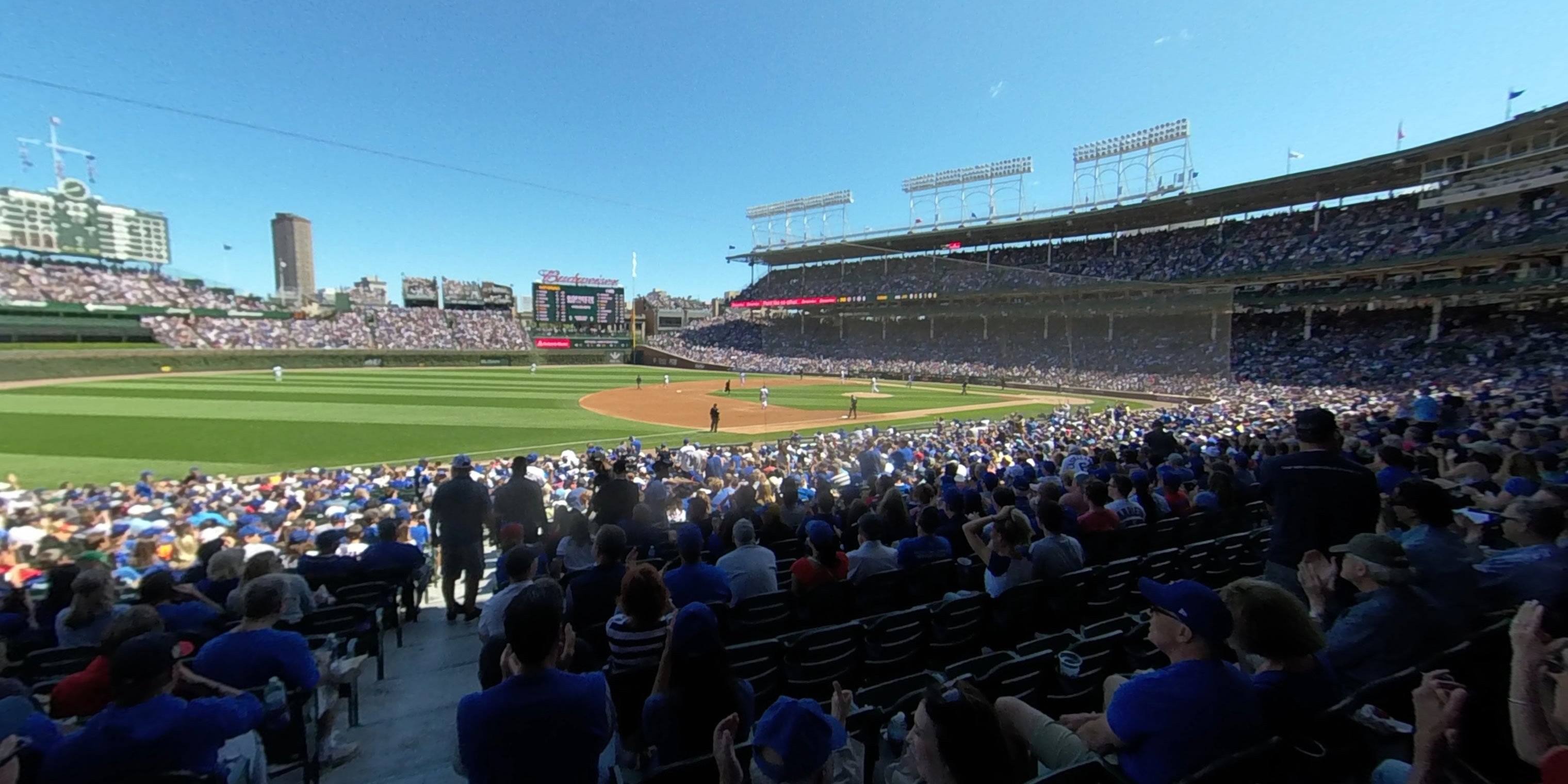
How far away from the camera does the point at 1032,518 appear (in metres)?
7.16

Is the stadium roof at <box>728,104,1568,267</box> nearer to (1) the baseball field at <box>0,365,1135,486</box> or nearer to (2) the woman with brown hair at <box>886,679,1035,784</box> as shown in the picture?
(1) the baseball field at <box>0,365,1135,486</box>

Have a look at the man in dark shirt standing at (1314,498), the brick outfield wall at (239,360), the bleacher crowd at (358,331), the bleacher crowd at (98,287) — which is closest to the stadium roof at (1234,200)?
the man in dark shirt standing at (1314,498)

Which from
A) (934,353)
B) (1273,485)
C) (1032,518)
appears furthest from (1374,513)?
(934,353)

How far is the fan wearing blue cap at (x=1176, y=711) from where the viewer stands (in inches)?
82.7

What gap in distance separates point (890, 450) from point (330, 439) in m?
19.0

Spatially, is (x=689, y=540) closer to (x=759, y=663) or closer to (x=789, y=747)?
(x=759, y=663)

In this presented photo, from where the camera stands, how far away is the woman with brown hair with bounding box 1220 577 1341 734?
2.34 m

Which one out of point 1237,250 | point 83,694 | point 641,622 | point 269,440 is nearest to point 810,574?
point 641,622

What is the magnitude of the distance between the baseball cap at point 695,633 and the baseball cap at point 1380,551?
3026mm

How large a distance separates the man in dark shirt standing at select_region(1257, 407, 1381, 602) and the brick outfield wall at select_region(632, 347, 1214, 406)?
36346mm

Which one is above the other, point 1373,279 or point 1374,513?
point 1373,279

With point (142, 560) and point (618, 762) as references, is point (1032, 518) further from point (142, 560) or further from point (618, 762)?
point (142, 560)

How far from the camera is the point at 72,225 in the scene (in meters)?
73.9

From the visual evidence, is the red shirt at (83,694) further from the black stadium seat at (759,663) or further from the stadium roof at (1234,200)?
the stadium roof at (1234,200)
